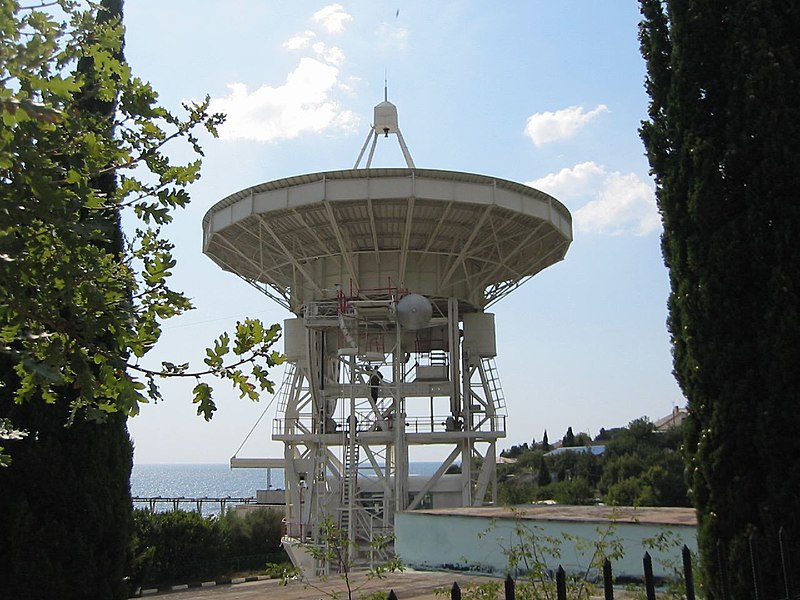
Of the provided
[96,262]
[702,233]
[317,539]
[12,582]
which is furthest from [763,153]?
[317,539]

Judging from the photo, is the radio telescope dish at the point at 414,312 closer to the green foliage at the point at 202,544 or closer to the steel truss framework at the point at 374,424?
the steel truss framework at the point at 374,424

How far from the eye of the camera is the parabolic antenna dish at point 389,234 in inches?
996

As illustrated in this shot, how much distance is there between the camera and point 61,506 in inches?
391

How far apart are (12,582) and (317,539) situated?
61.7 feet

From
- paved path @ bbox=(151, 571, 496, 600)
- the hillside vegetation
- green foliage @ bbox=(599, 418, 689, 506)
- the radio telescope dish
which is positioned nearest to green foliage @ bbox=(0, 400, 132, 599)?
paved path @ bbox=(151, 571, 496, 600)

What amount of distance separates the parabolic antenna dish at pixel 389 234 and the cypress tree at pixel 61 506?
1513cm

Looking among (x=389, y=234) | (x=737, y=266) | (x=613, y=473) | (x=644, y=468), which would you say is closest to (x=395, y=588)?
(x=737, y=266)

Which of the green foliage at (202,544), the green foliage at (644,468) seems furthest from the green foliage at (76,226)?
the green foliage at (202,544)

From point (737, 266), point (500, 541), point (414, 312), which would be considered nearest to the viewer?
point (737, 266)

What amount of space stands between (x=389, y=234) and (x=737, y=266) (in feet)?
71.4

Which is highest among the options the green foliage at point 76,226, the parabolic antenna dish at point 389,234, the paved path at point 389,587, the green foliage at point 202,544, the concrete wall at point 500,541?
the parabolic antenna dish at point 389,234

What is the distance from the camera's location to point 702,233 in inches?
284

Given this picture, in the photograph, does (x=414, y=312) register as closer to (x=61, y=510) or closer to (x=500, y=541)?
(x=500, y=541)

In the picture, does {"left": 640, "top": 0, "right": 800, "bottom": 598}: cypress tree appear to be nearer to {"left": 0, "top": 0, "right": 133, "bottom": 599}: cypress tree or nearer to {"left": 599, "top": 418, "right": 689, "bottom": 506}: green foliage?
{"left": 0, "top": 0, "right": 133, "bottom": 599}: cypress tree
